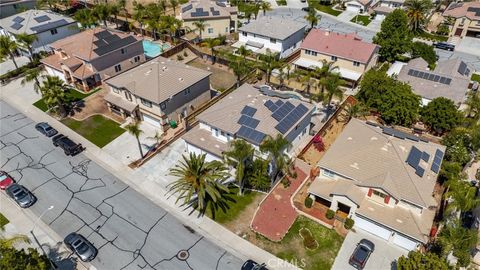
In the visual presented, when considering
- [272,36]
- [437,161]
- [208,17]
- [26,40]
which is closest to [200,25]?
[208,17]

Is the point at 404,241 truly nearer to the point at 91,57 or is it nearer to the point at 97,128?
the point at 97,128

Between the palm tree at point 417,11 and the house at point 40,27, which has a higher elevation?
the palm tree at point 417,11

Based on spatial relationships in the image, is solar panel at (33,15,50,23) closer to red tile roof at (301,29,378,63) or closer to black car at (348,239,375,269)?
red tile roof at (301,29,378,63)

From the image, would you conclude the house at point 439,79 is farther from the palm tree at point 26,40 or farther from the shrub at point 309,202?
the palm tree at point 26,40

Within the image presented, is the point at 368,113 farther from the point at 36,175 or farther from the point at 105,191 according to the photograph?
the point at 36,175

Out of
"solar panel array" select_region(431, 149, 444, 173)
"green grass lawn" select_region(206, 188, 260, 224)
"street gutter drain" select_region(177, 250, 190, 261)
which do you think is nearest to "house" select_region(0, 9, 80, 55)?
"green grass lawn" select_region(206, 188, 260, 224)

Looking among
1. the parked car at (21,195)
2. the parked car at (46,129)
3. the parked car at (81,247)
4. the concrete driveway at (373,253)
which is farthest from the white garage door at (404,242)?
the parked car at (46,129)
